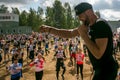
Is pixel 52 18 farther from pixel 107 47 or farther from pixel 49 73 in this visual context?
pixel 107 47

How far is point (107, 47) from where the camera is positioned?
3.20 meters

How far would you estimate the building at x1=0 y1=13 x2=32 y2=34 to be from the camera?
94.8m

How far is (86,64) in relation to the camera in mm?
28000

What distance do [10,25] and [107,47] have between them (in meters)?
95.0

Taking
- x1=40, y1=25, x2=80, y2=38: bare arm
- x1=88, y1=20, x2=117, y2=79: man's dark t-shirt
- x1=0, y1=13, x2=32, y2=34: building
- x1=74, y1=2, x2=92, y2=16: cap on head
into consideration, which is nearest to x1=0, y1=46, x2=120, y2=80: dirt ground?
x1=40, y1=25, x2=80, y2=38: bare arm

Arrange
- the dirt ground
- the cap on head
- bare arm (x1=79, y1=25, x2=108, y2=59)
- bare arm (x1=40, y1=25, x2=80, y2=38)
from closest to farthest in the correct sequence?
Answer: bare arm (x1=79, y1=25, x2=108, y2=59)
the cap on head
bare arm (x1=40, y1=25, x2=80, y2=38)
the dirt ground

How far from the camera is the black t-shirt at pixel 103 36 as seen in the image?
319 centimetres

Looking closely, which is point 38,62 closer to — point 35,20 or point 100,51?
point 100,51

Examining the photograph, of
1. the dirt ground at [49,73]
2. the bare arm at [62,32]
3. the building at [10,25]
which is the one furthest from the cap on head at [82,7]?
the building at [10,25]

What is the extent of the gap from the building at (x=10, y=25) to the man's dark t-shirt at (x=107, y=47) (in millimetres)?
92446

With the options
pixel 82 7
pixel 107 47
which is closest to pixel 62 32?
pixel 82 7

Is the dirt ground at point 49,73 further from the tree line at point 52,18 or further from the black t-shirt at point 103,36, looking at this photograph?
the tree line at point 52,18

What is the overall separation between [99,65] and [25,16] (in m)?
109

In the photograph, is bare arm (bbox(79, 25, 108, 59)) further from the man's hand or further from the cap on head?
the cap on head
